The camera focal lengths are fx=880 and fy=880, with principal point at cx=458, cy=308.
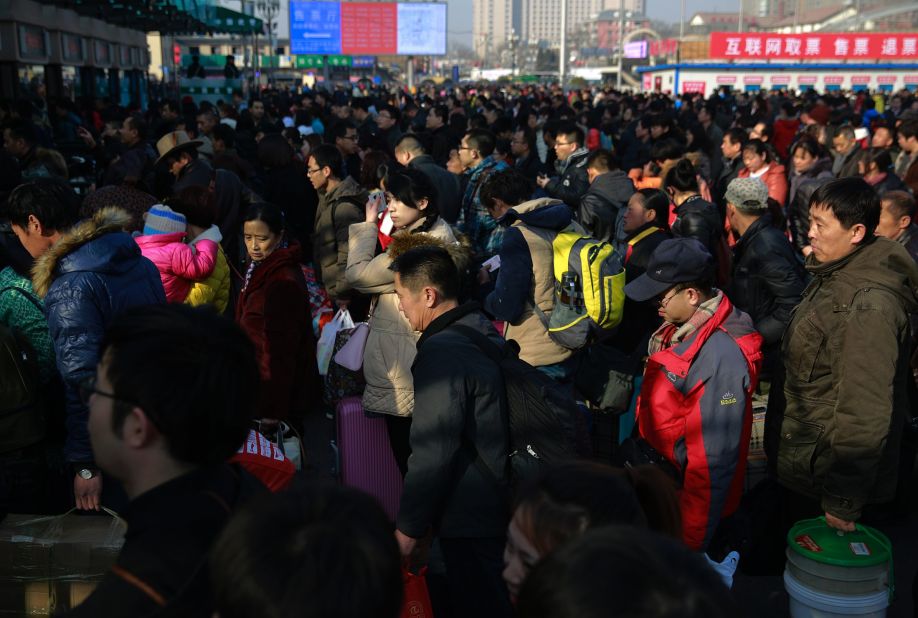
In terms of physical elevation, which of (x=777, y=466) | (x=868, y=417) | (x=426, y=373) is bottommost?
(x=777, y=466)

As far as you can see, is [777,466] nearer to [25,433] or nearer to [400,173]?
[400,173]

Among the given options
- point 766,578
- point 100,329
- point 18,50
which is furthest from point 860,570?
point 18,50

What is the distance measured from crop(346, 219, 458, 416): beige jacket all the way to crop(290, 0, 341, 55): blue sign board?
51715 mm

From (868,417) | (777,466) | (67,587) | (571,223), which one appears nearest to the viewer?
(67,587)

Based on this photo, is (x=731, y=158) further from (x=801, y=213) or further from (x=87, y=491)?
(x=87, y=491)

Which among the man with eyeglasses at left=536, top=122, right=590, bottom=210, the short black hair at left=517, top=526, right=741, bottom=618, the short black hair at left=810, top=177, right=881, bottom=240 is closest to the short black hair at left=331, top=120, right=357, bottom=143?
the man with eyeglasses at left=536, top=122, right=590, bottom=210

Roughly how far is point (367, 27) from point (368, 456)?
2102 inches

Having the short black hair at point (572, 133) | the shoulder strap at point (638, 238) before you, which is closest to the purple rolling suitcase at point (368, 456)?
the shoulder strap at point (638, 238)

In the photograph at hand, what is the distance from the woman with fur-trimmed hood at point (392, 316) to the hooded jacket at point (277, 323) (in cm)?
30

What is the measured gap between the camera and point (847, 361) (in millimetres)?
3203

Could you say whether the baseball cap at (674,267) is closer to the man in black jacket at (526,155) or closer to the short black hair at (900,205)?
the short black hair at (900,205)

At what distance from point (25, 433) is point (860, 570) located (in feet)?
10.4

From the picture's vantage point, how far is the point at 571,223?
464 cm

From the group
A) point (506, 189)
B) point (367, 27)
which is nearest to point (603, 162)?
point (506, 189)
